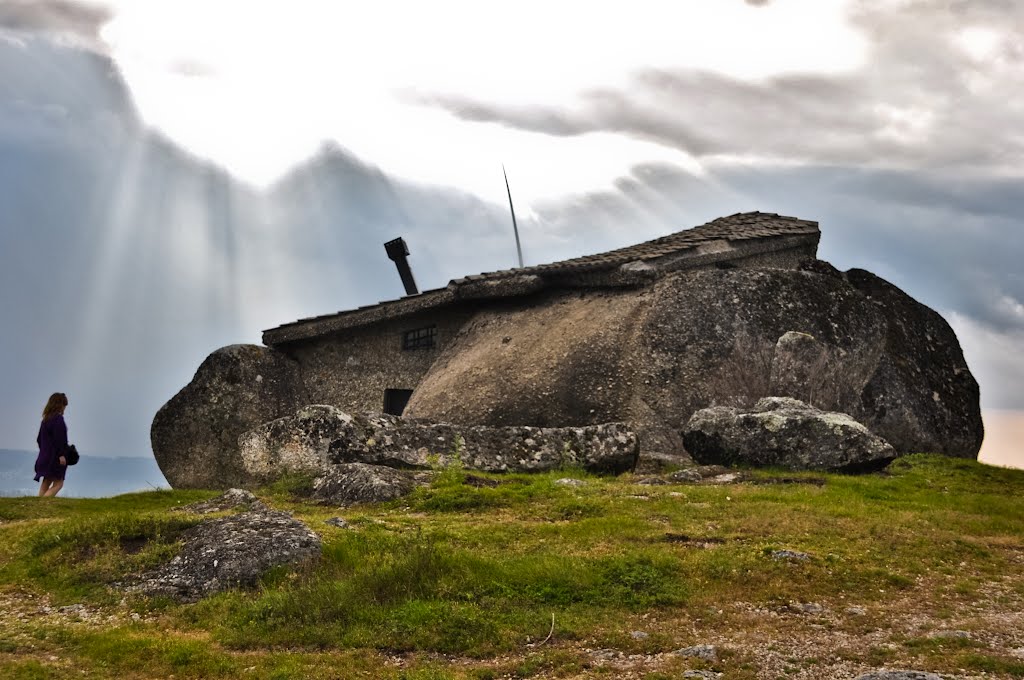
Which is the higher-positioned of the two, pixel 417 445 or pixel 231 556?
pixel 417 445

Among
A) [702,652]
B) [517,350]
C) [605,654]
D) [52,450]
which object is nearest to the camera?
Answer: [702,652]

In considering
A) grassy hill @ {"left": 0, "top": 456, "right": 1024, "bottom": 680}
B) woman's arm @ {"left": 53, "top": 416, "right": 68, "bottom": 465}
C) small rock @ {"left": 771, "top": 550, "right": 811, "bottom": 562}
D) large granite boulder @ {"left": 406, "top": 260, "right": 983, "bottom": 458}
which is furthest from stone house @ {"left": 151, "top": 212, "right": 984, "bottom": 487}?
small rock @ {"left": 771, "top": 550, "right": 811, "bottom": 562}

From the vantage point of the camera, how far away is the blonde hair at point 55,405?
69.5 ft

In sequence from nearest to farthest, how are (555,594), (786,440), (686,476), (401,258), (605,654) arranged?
(605,654), (555,594), (686,476), (786,440), (401,258)

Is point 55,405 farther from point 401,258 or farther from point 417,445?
point 401,258

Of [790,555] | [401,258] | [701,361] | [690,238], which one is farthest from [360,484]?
[401,258]

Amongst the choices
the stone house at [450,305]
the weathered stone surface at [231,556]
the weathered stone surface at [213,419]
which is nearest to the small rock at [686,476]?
the stone house at [450,305]

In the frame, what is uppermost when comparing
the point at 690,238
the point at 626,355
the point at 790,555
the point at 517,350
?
the point at 690,238

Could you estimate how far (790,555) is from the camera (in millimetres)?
12539

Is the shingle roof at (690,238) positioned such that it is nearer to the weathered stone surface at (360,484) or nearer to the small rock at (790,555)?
the weathered stone surface at (360,484)

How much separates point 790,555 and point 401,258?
20299mm

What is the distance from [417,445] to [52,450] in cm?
775

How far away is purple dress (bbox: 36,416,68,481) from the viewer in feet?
69.1

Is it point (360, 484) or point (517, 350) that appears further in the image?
point (517, 350)
